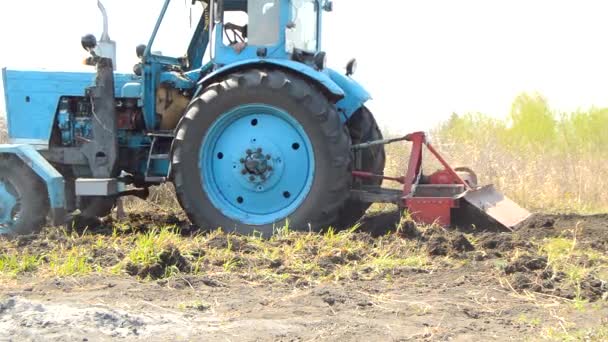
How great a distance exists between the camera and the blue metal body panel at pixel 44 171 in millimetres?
6840

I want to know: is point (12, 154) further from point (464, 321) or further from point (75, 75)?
point (464, 321)

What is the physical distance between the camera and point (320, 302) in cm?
443

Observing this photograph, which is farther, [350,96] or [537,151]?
[537,151]

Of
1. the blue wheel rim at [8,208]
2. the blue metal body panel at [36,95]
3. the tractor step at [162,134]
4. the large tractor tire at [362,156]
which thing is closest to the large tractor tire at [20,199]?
the blue wheel rim at [8,208]

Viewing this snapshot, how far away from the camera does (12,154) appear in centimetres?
704

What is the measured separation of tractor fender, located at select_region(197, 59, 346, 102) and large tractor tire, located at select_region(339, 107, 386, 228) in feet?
3.22

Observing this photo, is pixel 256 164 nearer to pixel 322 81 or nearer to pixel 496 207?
pixel 322 81

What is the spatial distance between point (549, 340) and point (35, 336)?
2.41m

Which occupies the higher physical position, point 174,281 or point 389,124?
point 389,124

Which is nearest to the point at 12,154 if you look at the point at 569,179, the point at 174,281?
the point at 174,281

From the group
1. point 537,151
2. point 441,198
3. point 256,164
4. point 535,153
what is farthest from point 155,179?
point 537,151

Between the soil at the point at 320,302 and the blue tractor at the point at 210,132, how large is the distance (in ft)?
3.56

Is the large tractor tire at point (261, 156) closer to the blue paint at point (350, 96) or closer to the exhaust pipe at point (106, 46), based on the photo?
the blue paint at point (350, 96)

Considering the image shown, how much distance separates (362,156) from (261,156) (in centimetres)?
136
